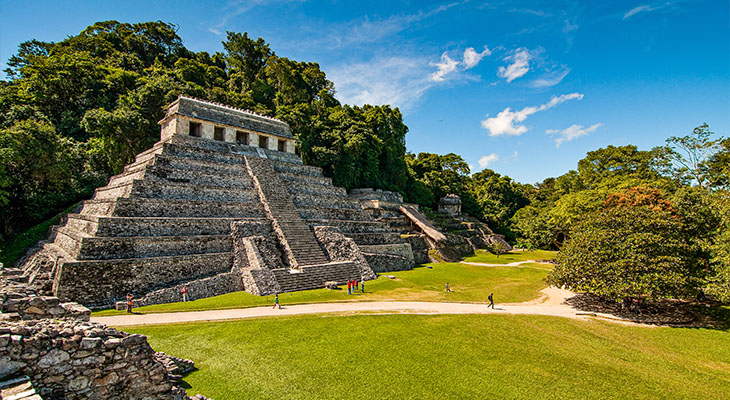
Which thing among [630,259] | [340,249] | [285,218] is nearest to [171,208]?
[285,218]

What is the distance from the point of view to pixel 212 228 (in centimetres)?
1739

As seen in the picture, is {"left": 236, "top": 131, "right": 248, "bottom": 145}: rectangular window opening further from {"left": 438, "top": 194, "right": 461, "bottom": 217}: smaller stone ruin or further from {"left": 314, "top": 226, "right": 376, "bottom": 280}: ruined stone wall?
{"left": 438, "top": 194, "right": 461, "bottom": 217}: smaller stone ruin

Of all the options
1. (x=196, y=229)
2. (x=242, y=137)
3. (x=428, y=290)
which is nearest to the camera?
(x=196, y=229)

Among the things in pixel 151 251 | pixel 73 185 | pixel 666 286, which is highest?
pixel 73 185

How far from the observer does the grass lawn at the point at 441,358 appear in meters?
7.39

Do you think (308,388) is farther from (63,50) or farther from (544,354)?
(63,50)

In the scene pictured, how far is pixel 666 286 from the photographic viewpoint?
12883mm

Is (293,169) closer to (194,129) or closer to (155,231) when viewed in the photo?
(194,129)

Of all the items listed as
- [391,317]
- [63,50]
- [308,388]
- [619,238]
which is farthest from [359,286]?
[63,50]

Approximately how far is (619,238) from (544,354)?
8.33 meters

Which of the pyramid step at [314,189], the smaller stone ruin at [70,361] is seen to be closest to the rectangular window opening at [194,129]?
the pyramid step at [314,189]

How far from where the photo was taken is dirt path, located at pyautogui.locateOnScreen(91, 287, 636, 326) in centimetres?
1135

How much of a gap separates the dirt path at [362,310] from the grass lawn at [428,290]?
2.12ft

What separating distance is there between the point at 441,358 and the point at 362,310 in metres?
4.76
